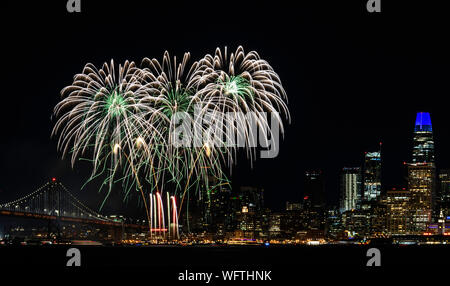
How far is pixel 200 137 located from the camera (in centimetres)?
6381

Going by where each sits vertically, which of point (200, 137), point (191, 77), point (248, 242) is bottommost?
point (248, 242)

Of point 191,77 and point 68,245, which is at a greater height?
point 191,77

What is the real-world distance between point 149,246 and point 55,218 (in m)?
20.1

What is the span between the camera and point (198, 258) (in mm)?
111625
